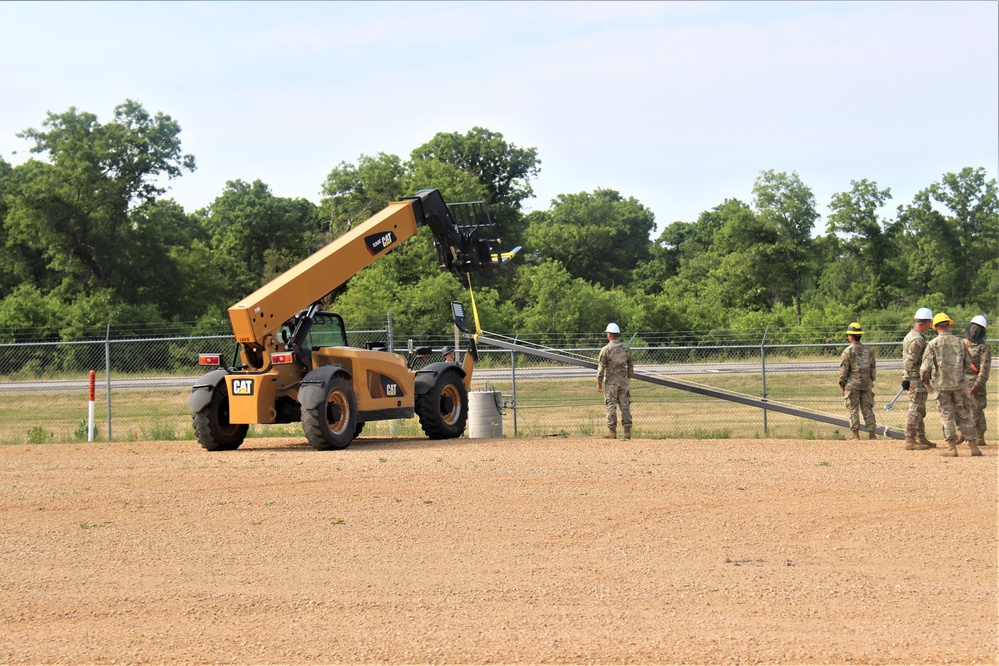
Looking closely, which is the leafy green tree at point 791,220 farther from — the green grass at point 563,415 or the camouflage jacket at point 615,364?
the camouflage jacket at point 615,364

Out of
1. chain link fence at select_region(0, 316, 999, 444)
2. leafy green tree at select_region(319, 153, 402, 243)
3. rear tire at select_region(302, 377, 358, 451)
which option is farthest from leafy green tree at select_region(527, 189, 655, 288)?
A: rear tire at select_region(302, 377, 358, 451)

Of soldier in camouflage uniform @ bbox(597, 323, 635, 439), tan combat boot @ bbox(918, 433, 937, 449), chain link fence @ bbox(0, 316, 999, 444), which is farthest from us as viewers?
chain link fence @ bbox(0, 316, 999, 444)

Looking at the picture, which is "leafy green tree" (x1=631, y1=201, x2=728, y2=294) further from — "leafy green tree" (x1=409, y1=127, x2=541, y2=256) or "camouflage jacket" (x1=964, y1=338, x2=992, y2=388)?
"camouflage jacket" (x1=964, y1=338, x2=992, y2=388)

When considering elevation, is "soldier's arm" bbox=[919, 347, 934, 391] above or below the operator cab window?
below

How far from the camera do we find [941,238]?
50625 millimetres

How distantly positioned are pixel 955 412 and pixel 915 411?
2.24 feet

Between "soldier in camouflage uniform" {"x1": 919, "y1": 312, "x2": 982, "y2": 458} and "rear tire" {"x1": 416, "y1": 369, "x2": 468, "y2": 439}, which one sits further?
"rear tire" {"x1": 416, "y1": 369, "x2": 468, "y2": 439}

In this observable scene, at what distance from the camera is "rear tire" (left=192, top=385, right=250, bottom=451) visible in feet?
51.1

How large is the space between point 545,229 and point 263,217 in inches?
716

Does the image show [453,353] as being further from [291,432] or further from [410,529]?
[410,529]

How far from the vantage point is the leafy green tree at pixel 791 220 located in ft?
168

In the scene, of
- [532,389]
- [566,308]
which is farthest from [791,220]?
[532,389]

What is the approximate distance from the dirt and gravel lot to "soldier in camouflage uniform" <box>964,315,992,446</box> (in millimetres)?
1304

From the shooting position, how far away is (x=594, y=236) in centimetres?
6856
